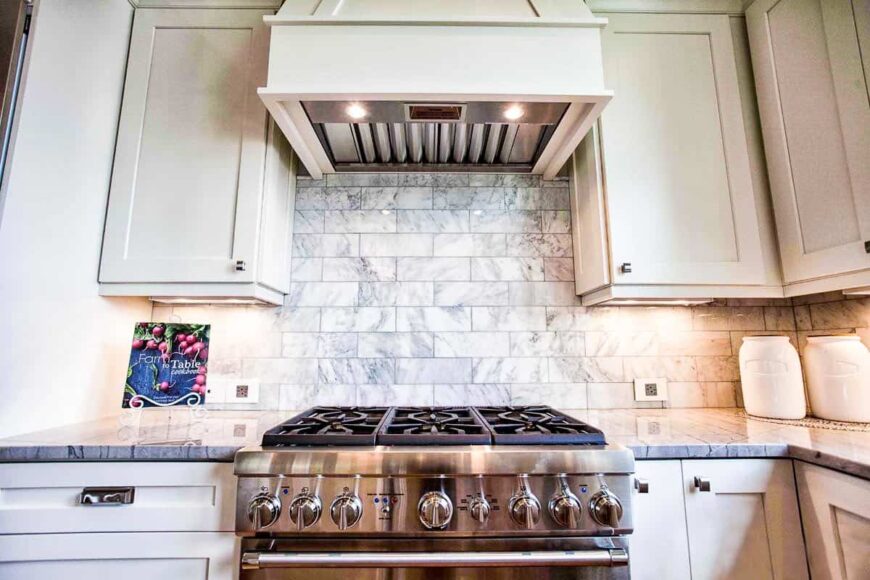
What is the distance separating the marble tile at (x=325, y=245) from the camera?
174 centimetres

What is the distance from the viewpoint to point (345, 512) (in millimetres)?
934

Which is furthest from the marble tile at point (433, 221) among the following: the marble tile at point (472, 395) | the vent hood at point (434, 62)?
the marble tile at point (472, 395)

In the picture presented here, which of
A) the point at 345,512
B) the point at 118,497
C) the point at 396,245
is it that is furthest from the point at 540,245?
the point at 118,497

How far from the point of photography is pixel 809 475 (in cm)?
103

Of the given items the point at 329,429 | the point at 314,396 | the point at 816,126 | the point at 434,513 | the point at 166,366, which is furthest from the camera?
the point at 314,396

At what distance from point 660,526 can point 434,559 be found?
2.12ft

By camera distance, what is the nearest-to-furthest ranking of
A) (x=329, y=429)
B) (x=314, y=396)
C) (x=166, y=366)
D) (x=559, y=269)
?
(x=329, y=429) < (x=166, y=366) < (x=314, y=396) < (x=559, y=269)

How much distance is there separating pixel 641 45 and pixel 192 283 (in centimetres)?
202

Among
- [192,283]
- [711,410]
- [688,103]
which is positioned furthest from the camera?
[711,410]

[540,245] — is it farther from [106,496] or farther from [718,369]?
[106,496]

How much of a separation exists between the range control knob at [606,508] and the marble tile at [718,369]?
1027 millimetres

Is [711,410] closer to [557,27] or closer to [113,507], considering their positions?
[557,27]

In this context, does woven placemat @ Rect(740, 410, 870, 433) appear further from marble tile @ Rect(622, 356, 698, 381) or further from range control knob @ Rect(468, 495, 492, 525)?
range control knob @ Rect(468, 495, 492, 525)

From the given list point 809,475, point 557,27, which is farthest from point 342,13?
point 809,475
